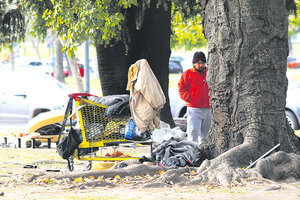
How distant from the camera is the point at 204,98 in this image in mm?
11031

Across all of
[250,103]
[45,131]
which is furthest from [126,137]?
[45,131]

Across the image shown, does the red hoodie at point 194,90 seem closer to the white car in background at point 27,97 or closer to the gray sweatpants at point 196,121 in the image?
the gray sweatpants at point 196,121

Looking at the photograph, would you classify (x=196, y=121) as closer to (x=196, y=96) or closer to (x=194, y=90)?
(x=196, y=96)

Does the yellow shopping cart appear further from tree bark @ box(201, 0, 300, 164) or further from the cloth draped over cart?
tree bark @ box(201, 0, 300, 164)

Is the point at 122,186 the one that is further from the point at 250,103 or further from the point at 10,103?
the point at 10,103

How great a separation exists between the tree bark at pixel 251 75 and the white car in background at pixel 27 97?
11.2m

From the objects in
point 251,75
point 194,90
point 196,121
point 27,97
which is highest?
point 251,75

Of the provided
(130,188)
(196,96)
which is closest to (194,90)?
(196,96)

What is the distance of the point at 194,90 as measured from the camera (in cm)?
1100

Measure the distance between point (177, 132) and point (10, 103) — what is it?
8824 millimetres

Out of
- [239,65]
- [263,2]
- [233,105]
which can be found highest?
[263,2]

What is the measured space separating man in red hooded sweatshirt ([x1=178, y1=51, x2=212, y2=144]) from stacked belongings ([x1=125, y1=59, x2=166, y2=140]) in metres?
1.84

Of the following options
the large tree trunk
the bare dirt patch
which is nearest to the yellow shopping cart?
the bare dirt patch

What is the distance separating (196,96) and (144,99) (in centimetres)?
206
